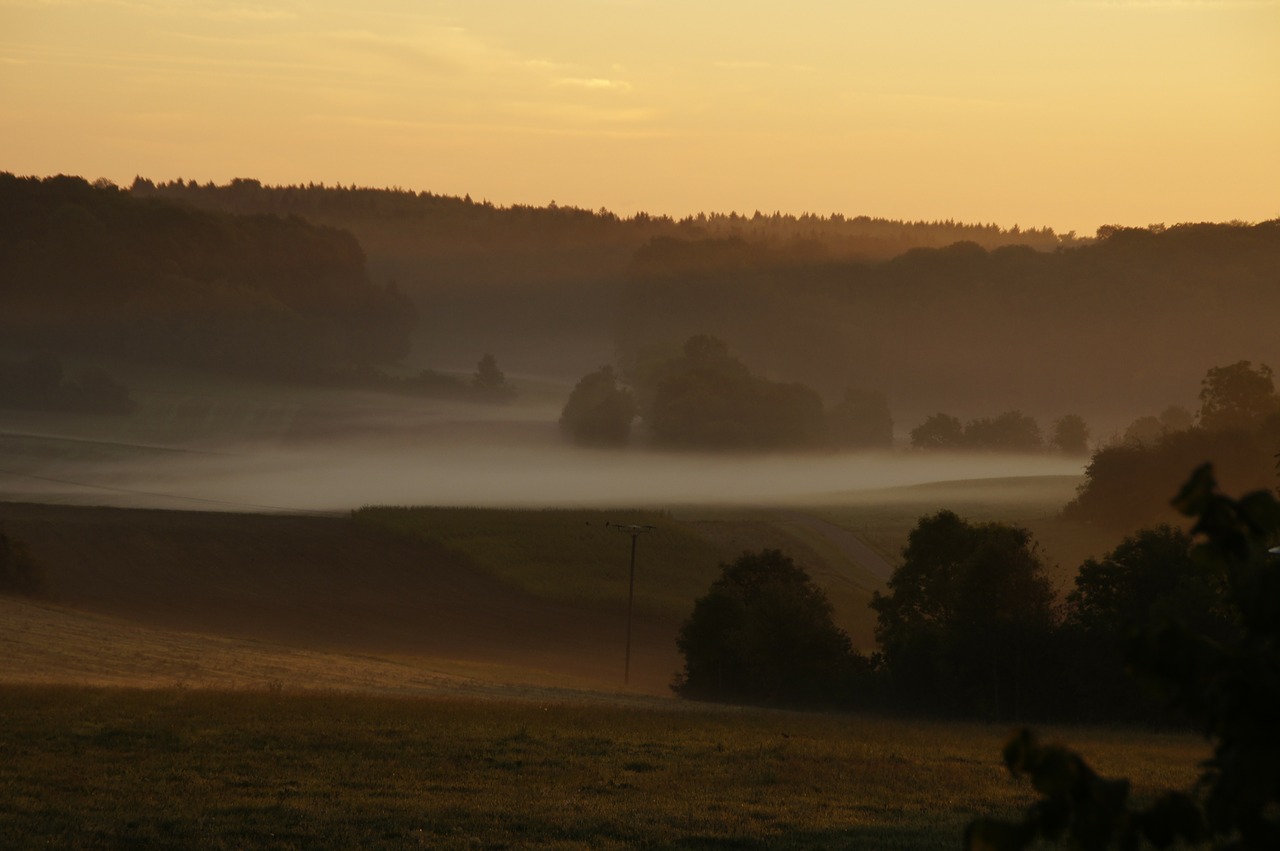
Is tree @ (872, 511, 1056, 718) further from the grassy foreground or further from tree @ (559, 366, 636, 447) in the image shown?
tree @ (559, 366, 636, 447)

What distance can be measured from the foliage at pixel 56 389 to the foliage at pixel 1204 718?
588 ft

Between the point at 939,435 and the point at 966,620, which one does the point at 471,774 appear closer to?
the point at 966,620

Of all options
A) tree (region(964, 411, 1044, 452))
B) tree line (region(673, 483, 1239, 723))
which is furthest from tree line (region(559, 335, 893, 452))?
tree line (region(673, 483, 1239, 723))

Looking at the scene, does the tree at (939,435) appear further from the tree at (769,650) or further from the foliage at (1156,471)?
the tree at (769,650)

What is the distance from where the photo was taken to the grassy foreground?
18.3m

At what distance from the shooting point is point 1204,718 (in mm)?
5027

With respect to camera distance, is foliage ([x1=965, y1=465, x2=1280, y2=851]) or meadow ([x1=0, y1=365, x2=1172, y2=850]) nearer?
foliage ([x1=965, y1=465, x2=1280, y2=851])

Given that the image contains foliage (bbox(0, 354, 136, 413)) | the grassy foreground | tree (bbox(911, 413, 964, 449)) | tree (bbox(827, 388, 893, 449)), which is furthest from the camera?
tree (bbox(827, 388, 893, 449))

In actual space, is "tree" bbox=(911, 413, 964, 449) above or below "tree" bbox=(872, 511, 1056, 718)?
above

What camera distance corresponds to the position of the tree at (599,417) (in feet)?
590

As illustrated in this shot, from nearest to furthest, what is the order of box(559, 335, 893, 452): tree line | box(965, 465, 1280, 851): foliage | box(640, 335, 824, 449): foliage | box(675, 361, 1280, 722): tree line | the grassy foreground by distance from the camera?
box(965, 465, 1280, 851): foliage → the grassy foreground → box(675, 361, 1280, 722): tree line → box(640, 335, 824, 449): foliage → box(559, 335, 893, 452): tree line

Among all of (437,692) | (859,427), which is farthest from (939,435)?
(437,692)

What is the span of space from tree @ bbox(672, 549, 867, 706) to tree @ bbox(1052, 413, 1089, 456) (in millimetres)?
129294

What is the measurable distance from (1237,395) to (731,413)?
66104mm
